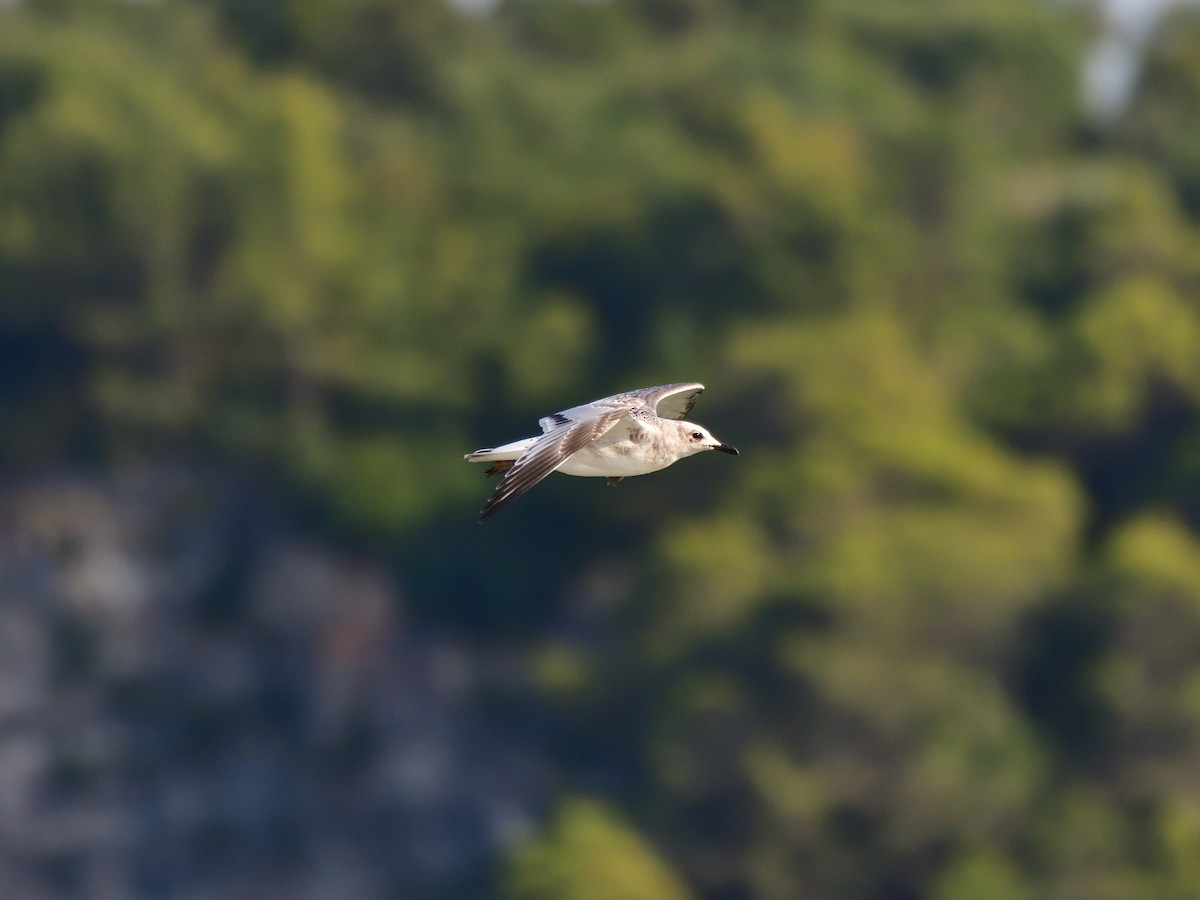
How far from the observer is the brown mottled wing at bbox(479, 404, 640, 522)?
1116 centimetres

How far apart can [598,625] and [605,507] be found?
197cm

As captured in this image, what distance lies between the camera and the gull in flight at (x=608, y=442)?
11711 mm

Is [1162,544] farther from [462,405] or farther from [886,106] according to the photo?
[886,106]

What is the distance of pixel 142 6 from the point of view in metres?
57.7

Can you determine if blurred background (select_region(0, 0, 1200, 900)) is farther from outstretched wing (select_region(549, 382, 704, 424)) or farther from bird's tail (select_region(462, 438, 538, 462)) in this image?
bird's tail (select_region(462, 438, 538, 462))

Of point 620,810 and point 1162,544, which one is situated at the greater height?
point 1162,544

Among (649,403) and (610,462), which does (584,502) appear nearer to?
(649,403)

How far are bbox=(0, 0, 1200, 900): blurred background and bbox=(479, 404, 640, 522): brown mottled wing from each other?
1841 cm

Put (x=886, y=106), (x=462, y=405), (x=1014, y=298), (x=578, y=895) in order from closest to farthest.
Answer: (x=578, y=895), (x=462, y=405), (x=1014, y=298), (x=886, y=106)

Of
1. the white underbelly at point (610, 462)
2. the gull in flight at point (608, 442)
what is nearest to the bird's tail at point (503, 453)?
the gull in flight at point (608, 442)

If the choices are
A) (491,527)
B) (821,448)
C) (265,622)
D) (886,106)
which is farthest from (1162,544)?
(886,106)

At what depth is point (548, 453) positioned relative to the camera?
11.8 metres

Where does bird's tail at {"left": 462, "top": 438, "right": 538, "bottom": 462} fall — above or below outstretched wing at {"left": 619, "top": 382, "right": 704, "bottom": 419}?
above

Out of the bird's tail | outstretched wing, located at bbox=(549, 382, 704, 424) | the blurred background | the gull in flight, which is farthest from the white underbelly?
the blurred background
